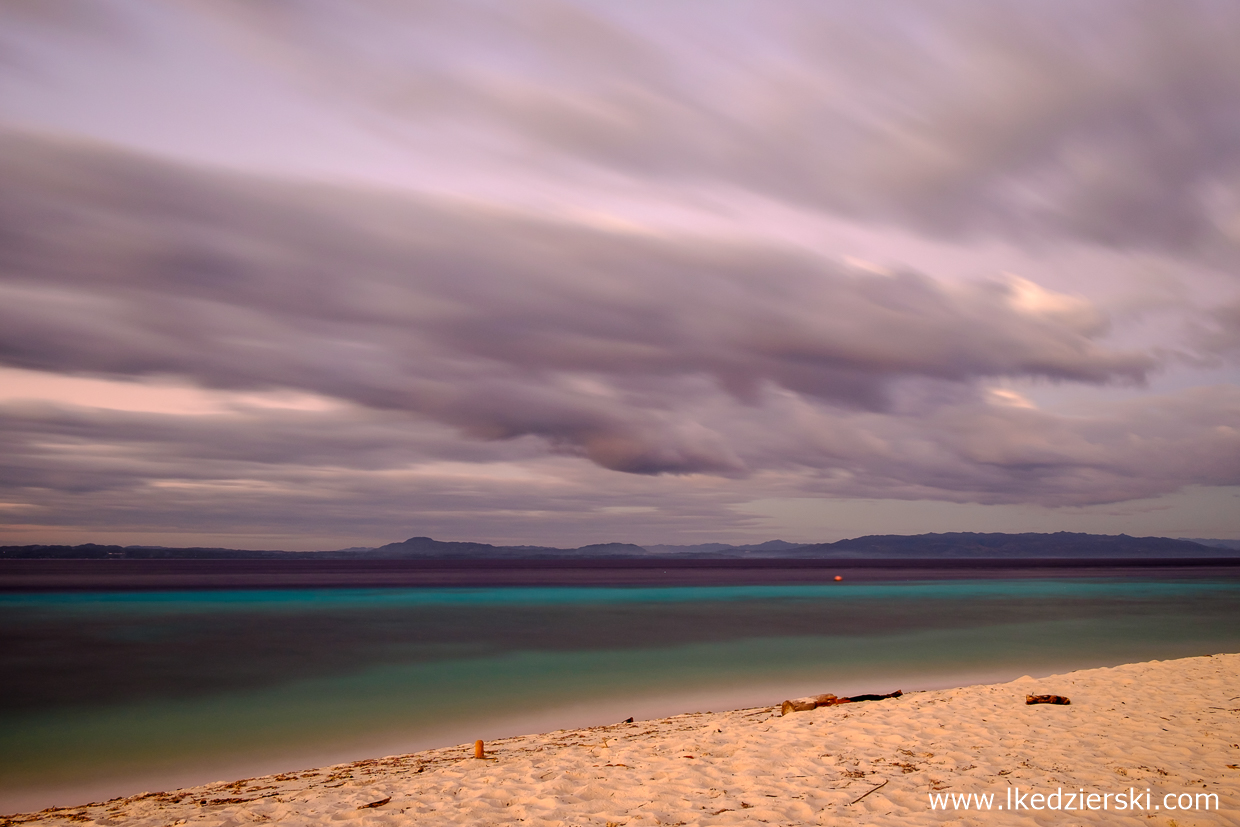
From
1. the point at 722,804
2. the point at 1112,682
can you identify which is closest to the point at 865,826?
the point at 722,804

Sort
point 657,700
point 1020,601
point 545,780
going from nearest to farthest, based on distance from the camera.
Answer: point 545,780 → point 657,700 → point 1020,601

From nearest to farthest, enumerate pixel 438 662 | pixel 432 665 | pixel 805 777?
pixel 805 777 < pixel 432 665 < pixel 438 662

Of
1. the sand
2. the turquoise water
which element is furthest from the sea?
the sand

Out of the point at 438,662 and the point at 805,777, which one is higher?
the point at 805,777

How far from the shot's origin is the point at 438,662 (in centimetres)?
2269

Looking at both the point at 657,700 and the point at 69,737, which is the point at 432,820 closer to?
the point at 657,700

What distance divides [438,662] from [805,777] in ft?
57.6

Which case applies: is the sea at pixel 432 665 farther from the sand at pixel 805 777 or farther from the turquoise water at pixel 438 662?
the sand at pixel 805 777

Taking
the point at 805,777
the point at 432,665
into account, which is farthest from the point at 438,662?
the point at 805,777

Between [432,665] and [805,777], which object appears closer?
[805,777]

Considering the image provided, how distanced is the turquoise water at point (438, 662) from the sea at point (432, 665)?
0.29 feet

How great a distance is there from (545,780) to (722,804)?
2.07 m

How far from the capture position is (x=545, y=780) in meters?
7.72

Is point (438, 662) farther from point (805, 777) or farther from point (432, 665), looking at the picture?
point (805, 777)
